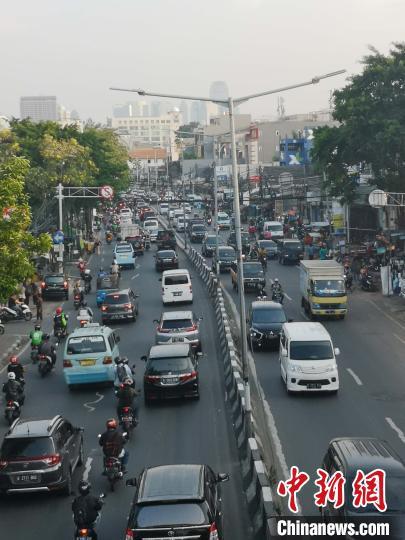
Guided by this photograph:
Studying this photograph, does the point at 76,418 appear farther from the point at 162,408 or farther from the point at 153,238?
the point at 153,238

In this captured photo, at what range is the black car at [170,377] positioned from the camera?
2403 cm

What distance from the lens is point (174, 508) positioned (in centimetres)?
1232

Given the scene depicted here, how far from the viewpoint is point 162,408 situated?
24.1m

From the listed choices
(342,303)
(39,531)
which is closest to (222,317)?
(342,303)

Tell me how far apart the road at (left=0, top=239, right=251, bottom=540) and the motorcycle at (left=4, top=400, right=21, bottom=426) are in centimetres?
52

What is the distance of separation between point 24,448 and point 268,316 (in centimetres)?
1791

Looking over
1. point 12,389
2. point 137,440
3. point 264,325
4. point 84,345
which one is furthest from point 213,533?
point 264,325

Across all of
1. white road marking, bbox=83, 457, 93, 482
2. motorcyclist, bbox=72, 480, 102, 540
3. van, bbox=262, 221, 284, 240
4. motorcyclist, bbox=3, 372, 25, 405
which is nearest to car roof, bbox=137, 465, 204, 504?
motorcyclist, bbox=72, 480, 102, 540

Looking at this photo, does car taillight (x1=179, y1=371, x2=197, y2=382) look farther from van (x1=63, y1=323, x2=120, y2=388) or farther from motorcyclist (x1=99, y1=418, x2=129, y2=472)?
motorcyclist (x1=99, y1=418, x2=129, y2=472)

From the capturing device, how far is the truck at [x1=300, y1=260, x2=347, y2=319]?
3850cm

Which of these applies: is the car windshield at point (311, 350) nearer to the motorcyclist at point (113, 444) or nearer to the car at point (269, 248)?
the motorcyclist at point (113, 444)

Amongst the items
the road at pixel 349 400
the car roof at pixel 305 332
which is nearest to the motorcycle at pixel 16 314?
the road at pixel 349 400

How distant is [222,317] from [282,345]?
8004mm

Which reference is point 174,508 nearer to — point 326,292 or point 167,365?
point 167,365
